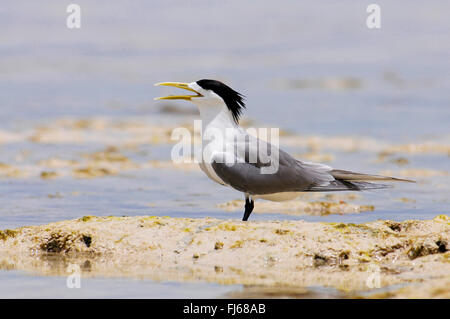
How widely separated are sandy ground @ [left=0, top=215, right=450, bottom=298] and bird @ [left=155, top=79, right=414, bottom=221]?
0.50 metres

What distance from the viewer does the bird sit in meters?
6.50

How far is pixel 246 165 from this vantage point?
6531 millimetres

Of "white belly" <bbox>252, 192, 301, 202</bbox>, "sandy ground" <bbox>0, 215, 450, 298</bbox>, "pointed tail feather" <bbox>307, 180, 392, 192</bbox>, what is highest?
"pointed tail feather" <bbox>307, 180, 392, 192</bbox>

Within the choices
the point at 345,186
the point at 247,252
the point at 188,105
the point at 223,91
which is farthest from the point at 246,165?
the point at 188,105

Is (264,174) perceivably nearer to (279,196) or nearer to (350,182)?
(279,196)

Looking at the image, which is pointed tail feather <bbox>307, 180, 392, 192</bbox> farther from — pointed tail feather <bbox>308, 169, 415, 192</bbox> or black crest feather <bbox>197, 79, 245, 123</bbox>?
black crest feather <bbox>197, 79, 245, 123</bbox>

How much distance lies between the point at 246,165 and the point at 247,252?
40.5 inches

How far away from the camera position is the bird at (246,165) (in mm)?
6496

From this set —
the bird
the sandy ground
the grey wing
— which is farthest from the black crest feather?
the sandy ground

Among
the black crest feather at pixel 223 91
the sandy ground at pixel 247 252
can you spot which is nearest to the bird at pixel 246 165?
the black crest feather at pixel 223 91

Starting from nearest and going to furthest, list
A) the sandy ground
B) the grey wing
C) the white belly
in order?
1. the sandy ground
2. the grey wing
3. the white belly

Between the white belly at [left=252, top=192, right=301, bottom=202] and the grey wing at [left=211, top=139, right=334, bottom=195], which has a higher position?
the grey wing at [left=211, top=139, right=334, bottom=195]

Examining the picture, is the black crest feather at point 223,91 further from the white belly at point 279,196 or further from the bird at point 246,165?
the white belly at point 279,196

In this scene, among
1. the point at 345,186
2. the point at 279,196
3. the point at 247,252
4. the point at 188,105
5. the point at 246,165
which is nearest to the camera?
the point at 247,252
